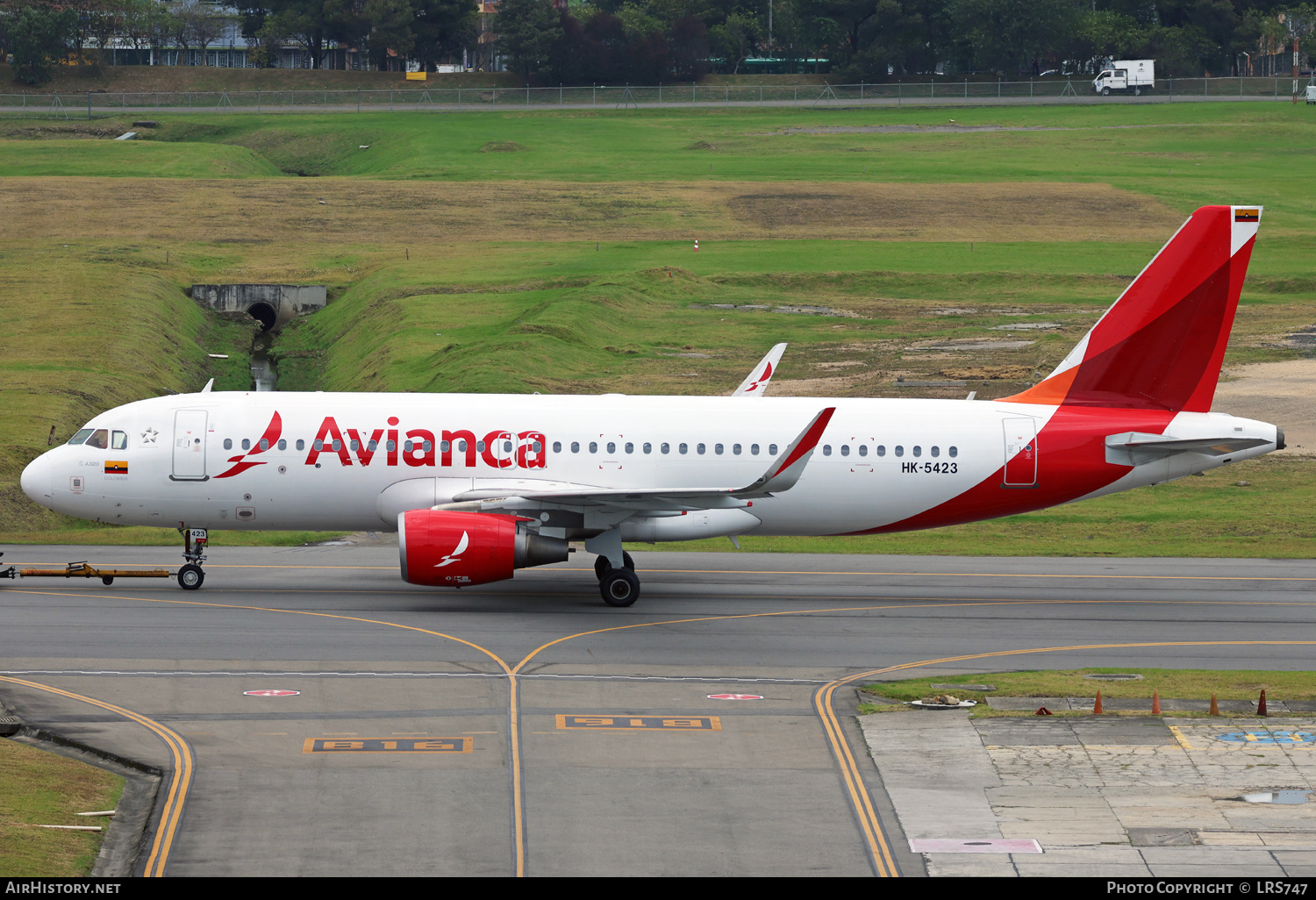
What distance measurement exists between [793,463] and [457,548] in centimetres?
821

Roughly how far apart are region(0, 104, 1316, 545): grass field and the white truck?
2750cm

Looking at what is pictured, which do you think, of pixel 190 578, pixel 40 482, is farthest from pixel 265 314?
pixel 190 578

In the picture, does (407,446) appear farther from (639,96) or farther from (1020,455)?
(639,96)

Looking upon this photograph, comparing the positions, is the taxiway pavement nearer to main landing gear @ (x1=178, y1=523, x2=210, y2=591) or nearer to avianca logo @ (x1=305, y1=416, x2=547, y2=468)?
main landing gear @ (x1=178, y1=523, x2=210, y2=591)

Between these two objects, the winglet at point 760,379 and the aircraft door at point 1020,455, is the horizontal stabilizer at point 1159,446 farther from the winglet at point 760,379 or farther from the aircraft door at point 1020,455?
the winglet at point 760,379

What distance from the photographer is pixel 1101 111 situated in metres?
177

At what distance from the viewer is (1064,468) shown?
39.5 metres

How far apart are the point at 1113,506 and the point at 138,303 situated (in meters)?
55.0

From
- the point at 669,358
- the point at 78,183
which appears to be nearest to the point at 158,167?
the point at 78,183

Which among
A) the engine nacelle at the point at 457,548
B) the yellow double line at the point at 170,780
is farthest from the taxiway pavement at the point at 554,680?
the engine nacelle at the point at 457,548

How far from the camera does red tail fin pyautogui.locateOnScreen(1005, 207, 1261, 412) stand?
3941 centimetres

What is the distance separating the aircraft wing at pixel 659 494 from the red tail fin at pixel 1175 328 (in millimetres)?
8759
